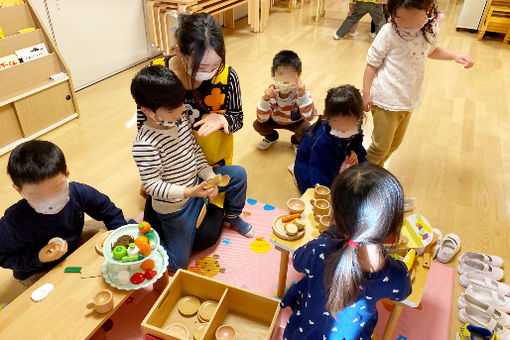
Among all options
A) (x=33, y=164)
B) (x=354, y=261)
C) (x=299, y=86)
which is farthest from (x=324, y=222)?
(x=299, y=86)

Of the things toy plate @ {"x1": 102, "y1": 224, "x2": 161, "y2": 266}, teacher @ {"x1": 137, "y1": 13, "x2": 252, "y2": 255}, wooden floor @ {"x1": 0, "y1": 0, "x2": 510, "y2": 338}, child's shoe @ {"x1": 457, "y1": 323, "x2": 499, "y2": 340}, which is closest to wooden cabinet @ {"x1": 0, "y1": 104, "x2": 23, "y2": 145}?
wooden floor @ {"x1": 0, "y1": 0, "x2": 510, "y2": 338}

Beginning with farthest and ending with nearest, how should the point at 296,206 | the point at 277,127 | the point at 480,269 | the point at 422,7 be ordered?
the point at 277,127
the point at 480,269
the point at 422,7
the point at 296,206

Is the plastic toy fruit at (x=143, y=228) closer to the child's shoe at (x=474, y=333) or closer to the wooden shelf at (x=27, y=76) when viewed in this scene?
the child's shoe at (x=474, y=333)

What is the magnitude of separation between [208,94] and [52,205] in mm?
762

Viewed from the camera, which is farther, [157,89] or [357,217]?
[157,89]

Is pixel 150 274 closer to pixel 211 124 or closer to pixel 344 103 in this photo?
pixel 211 124

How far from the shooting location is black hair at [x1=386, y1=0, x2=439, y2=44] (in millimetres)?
1601

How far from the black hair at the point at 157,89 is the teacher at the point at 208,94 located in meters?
0.15

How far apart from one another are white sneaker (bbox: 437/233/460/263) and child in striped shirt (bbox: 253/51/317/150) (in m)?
1.02

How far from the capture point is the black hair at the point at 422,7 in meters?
1.60

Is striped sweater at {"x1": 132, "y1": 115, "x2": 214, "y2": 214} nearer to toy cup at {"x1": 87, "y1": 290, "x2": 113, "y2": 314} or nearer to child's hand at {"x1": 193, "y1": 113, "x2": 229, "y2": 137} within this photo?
child's hand at {"x1": 193, "y1": 113, "x2": 229, "y2": 137}

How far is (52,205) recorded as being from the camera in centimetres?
135

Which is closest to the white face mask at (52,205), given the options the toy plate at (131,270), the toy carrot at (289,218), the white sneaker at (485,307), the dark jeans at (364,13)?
the toy plate at (131,270)

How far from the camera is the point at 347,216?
94 centimetres
